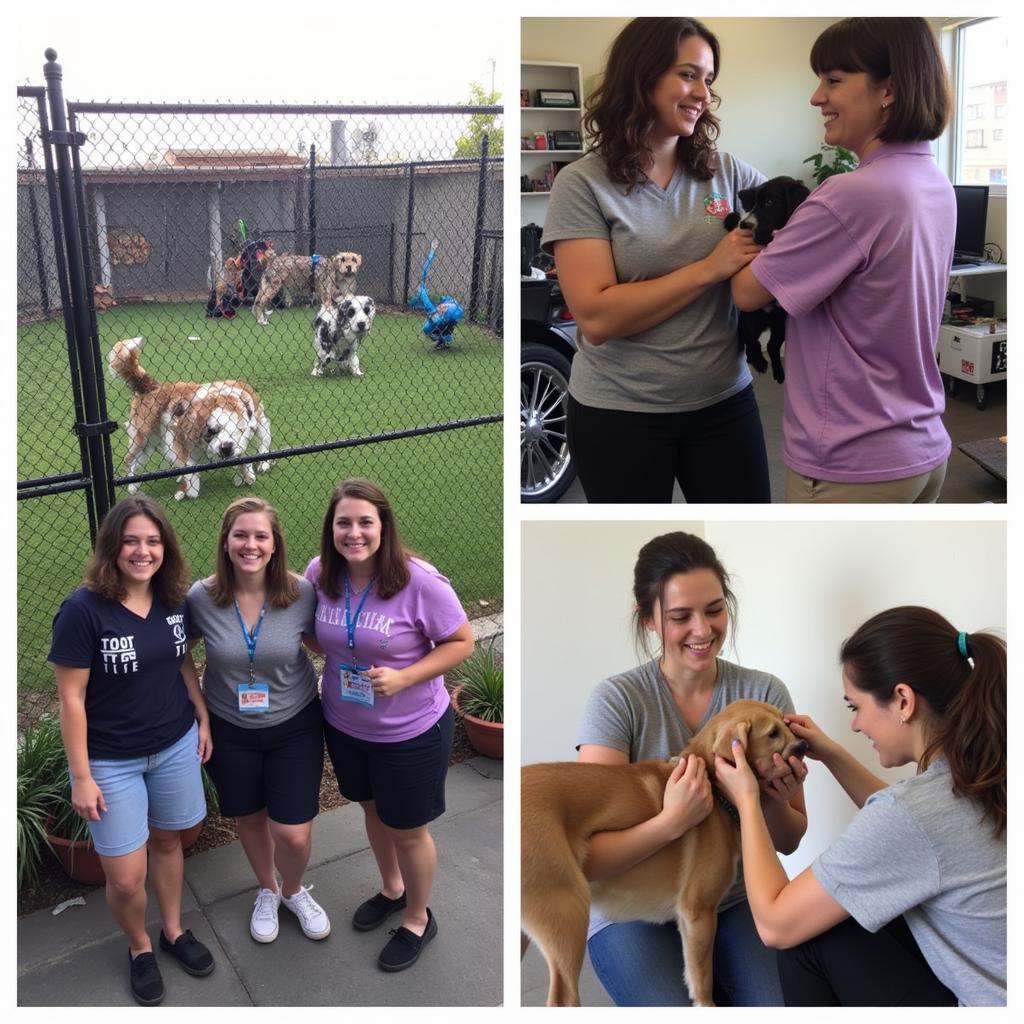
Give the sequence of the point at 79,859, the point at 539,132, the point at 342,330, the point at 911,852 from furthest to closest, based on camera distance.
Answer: the point at 342,330, the point at 539,132, the point at 79,859, the point at 911,852

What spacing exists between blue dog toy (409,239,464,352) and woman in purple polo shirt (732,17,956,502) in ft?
16.3

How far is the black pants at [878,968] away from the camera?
1630 millimetres

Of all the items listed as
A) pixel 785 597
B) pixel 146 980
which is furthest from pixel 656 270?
pixel 146 980

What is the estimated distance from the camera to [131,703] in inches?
91.2

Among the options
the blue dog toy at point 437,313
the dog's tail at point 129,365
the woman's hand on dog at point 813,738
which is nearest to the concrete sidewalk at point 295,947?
the woman's hand on dog at point 813,738

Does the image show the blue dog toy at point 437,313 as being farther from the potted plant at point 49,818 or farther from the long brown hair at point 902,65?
the long brown hair at point 902,65

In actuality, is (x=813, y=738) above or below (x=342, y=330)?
below

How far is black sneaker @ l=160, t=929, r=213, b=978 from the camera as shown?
2.55 m

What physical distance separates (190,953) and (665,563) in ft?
5.88

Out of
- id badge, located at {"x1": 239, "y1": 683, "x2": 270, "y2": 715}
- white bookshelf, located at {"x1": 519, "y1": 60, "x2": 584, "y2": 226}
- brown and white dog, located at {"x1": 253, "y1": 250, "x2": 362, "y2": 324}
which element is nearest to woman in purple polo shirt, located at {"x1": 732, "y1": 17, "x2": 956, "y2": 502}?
id badge, located at {"x1": 239, "y1": 683, "x2": 270, "y2": 715}

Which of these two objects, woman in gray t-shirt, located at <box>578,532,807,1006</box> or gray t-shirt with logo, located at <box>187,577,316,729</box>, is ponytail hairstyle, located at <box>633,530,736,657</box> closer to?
woman in gray t-shirt, located at <box>578,532,807,1006</box>

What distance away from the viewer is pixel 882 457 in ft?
5.55

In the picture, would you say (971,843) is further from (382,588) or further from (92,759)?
(92,759)

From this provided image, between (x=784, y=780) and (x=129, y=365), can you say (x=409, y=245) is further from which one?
(x=784, y=780)
